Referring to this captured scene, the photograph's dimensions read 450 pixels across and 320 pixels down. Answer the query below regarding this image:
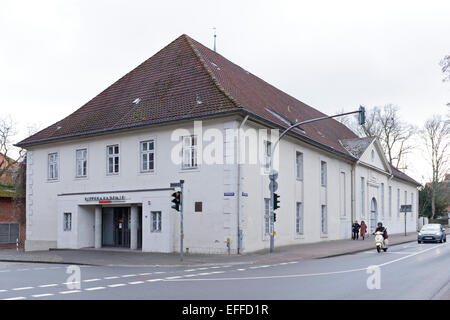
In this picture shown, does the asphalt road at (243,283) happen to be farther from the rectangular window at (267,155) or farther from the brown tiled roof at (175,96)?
the brown tiled roof at (175,96)

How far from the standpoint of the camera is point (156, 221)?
25.6m

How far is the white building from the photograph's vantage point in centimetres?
2427

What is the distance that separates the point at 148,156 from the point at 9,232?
55.6 feet

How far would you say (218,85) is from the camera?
25.5m

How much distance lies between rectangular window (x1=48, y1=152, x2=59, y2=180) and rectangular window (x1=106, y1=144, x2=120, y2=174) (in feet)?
14.9

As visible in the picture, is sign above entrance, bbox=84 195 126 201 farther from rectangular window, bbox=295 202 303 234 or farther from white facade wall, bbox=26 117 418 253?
rectangular window, bbox=295 202 303 234

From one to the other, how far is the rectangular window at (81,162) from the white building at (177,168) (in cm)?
8

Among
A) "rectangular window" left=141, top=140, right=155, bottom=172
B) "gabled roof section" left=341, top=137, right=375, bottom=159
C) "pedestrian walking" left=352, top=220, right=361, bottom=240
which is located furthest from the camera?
"gabled roof section" left=341, top=137, right=375, bottom=159

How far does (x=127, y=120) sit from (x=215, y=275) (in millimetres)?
14053

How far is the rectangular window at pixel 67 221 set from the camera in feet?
96.8

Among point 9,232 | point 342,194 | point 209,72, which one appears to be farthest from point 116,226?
point 342,194

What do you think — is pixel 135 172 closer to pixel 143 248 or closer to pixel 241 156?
pixel 143 248

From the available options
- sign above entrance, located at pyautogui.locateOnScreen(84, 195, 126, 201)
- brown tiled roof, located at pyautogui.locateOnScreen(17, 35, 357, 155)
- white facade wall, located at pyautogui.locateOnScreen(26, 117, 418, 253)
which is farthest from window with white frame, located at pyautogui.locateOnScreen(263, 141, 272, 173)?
sign above entrance, located at pyautogui.locateOnScreen(84, 195, 126, 201)

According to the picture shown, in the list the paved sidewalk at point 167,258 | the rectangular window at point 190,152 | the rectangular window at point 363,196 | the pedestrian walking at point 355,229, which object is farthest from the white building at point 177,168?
the rectangular window at point 363,196
